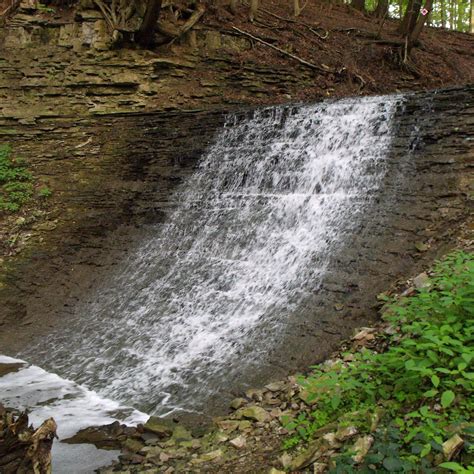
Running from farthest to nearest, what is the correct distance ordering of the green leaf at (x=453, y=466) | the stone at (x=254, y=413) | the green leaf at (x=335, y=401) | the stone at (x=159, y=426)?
the stone at (x=159, y=426) < the stone at (x=254, y=413) < the green leaf at (x=335, y=401) < the green leaf at (x=453, y=466)

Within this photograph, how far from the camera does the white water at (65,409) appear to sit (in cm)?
427

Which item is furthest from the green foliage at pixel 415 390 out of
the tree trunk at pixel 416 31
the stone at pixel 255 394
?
the tree trunk at pixel 416 31

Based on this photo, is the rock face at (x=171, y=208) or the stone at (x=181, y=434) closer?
the stone at (x=181, y=434)

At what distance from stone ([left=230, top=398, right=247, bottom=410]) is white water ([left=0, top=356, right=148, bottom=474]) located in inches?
38.6

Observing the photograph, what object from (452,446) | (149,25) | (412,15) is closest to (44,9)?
(149,25)

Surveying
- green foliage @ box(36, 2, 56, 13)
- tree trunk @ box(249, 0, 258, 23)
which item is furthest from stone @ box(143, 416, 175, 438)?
tree trunk @ box(249, 0, 258, 23)

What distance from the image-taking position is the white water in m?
4.27

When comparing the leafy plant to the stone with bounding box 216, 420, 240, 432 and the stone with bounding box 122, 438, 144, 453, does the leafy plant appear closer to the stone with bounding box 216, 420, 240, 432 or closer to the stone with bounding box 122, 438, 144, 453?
the stone with bounding box 122, 438, 144, 453

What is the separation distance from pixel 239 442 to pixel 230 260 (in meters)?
4.03

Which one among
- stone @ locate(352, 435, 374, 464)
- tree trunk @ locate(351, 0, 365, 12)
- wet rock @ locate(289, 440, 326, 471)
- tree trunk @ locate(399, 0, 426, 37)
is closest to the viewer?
stone @ locate(352, 435, 374, 464)

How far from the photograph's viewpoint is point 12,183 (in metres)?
10.4

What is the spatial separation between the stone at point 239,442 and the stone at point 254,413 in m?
0.27

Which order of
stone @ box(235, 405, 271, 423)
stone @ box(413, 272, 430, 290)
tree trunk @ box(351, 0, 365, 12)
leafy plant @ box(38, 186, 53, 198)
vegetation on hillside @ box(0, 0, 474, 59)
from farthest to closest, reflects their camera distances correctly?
tree trunk @ box(351, 0, 365, 12)
vegetation on hillside @ box(0, 0, 474, 59)
leafy plant @ box(38, 186, 53, 198)
stone @ box(413, 272, 430, 290)
stone @ box(235, 405, 271, 423)

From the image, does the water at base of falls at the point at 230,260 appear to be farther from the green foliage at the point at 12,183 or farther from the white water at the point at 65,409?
the green foliage at the point at 12,183
